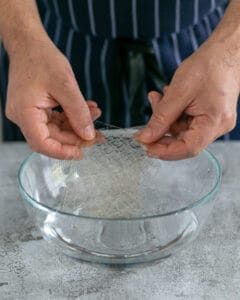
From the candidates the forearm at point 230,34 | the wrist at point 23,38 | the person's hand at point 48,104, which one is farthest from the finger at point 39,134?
the forearm at point 230,34

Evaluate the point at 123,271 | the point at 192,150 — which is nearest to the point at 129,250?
the point at 123,271

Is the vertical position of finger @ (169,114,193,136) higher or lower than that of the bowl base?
higher

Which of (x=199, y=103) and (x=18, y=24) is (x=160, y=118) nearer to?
(x=199, y=103)

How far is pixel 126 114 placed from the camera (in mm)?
1133

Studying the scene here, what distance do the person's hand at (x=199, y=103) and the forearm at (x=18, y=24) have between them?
0.20 m

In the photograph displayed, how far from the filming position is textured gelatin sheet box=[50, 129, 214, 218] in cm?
85

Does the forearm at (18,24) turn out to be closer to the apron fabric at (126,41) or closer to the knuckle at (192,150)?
the apron fabric at (126,41)

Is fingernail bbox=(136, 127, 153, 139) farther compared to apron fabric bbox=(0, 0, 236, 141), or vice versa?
apron fabric bbox=(0, 0, 236, 141)

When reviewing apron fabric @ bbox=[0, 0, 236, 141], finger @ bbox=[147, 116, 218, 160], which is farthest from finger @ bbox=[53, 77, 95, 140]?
apron fabric @ bbox=[0, 0, 236, 141]

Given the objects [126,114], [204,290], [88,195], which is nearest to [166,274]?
[204,290]

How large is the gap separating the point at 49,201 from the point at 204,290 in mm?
248

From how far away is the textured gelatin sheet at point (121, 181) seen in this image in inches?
33.6

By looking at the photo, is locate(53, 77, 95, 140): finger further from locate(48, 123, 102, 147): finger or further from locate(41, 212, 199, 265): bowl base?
locate(41, 212, 199, 265): bowl base

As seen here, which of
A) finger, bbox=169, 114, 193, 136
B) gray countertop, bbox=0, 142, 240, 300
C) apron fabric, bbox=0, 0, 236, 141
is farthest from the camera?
apron fabric, bbox=0, 0, 236, 141
